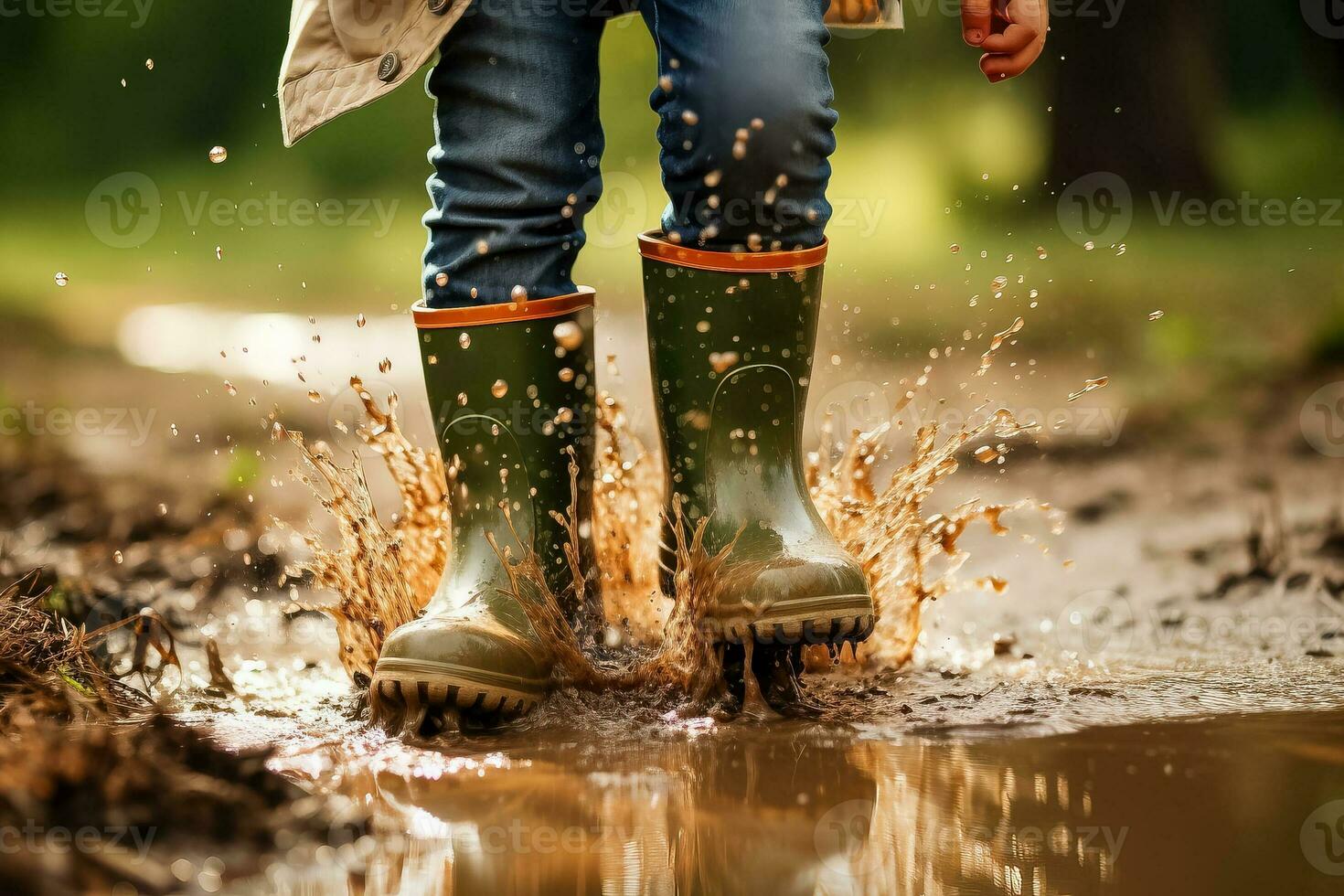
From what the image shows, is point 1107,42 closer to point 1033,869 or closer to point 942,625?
point 942,625

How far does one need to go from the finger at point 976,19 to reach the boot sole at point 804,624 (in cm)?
69

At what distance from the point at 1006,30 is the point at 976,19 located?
0.12 feet

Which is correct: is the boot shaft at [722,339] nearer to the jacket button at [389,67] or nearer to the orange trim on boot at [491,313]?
the orange trim on boot at [491,313]

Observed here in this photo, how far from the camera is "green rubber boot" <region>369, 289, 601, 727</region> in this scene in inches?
54.1

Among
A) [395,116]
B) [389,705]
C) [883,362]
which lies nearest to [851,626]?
[389,705]

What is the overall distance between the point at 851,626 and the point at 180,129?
172 inches

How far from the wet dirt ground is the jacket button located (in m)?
0.65

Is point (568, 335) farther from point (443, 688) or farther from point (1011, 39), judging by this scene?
point (1011, 39)

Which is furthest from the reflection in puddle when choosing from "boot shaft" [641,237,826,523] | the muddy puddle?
"boot shaft" [641,237,826,523]

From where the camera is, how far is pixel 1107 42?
443cm

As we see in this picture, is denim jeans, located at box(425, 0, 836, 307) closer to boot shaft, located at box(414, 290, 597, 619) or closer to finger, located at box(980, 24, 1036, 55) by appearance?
boot shaft, located at box(414, 290, 597, 619)

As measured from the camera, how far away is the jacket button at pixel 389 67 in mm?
1389

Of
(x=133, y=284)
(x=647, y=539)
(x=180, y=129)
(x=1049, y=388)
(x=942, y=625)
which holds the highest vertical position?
(x=180, y=129)

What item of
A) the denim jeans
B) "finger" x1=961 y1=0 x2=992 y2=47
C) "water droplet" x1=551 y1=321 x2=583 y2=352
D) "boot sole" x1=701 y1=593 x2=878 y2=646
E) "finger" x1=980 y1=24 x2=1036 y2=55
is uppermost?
"finger" x1=961 y1=0 x2=992 y2=47
